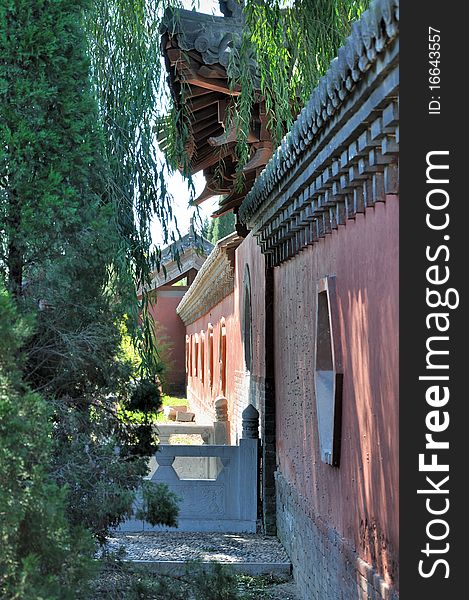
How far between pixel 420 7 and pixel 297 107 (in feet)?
16.0

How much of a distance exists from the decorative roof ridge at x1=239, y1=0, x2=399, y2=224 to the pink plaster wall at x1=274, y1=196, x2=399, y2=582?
0.49 m

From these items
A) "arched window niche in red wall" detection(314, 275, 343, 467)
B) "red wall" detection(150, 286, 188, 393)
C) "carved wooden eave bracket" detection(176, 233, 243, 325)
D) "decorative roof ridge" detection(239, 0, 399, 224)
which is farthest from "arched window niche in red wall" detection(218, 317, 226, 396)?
"red wall" detection(150, 286, 188, 393)

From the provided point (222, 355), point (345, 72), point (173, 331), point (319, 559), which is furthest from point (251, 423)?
point (173, 331)

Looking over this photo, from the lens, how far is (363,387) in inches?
172

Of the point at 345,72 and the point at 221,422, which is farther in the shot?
the point at 221,422

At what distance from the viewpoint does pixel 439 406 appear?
3.17 m

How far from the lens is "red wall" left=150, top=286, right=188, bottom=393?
2773 cm

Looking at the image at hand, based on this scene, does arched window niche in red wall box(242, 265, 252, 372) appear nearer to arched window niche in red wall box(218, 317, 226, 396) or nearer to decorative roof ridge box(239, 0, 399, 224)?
arched window niche in red wall box(218, 317, 226, 396)

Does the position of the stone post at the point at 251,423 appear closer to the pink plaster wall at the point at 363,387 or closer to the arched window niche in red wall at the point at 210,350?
the pink plaster wall at the point at 363,387

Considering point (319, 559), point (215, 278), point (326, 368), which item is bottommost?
point (319, 559)

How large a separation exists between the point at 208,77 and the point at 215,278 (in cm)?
722

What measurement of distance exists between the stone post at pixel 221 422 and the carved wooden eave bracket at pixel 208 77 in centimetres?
429

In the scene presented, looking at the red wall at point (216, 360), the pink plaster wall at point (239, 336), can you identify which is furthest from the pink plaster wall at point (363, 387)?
the red wall at point (216, 360)

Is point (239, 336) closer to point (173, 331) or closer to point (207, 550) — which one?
point (207, 550)
